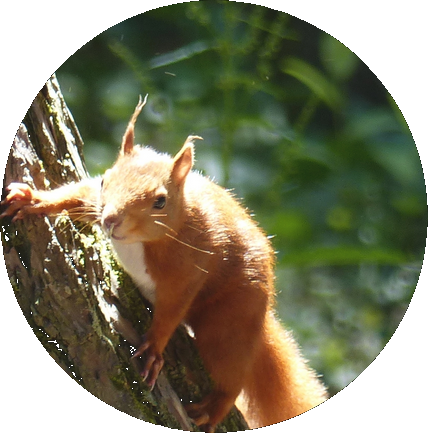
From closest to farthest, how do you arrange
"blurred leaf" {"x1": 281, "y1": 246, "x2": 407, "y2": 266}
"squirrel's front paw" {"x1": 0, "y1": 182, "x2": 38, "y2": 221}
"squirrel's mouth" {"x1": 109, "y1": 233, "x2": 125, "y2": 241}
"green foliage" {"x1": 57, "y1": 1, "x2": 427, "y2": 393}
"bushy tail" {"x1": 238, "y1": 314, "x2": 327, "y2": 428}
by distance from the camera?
"squirrel's mouth" {"x1": 109, "y1": 233, "x2": 125, "y2": 241}, "squirrel's front paw" {"x1": 0, "y1": 182, "x2": 38, "y2": 221}, "green foliage" {"x1": 57, "y1": 1, "x2": 427, "y2": 393}, "bushy tail" {"x1": 238, "y1": 314, "x2": 327, "y2": 428}, "blurred leaf" {"x1": 281, "y1": 246, "x2": 407, "y2": 266}

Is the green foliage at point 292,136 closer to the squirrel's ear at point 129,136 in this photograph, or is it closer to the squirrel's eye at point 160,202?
the squirrel's ear at point 129,136

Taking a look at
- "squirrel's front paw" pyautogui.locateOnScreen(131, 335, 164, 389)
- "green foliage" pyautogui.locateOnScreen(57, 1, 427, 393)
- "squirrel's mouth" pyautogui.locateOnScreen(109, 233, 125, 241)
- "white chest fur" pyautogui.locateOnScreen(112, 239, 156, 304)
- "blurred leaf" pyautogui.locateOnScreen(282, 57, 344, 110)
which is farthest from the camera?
"blurred leaf" pyautogui.locateOnScreen(282, 57, 344, 110)

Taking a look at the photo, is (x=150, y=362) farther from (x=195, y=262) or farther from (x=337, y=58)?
(x=337, y=58)

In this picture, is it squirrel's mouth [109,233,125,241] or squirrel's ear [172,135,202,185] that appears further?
squirrel's ear [172,135,202,185]

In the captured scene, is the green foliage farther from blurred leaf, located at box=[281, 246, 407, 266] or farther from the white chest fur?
the white chest fur

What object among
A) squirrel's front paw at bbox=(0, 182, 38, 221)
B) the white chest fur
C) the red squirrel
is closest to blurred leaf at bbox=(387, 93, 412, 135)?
the red squirrel

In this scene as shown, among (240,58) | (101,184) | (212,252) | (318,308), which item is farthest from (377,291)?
(101,184)

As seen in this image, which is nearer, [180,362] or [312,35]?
[180,362]

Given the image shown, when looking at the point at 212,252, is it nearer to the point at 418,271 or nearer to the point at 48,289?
the point at 48,289
